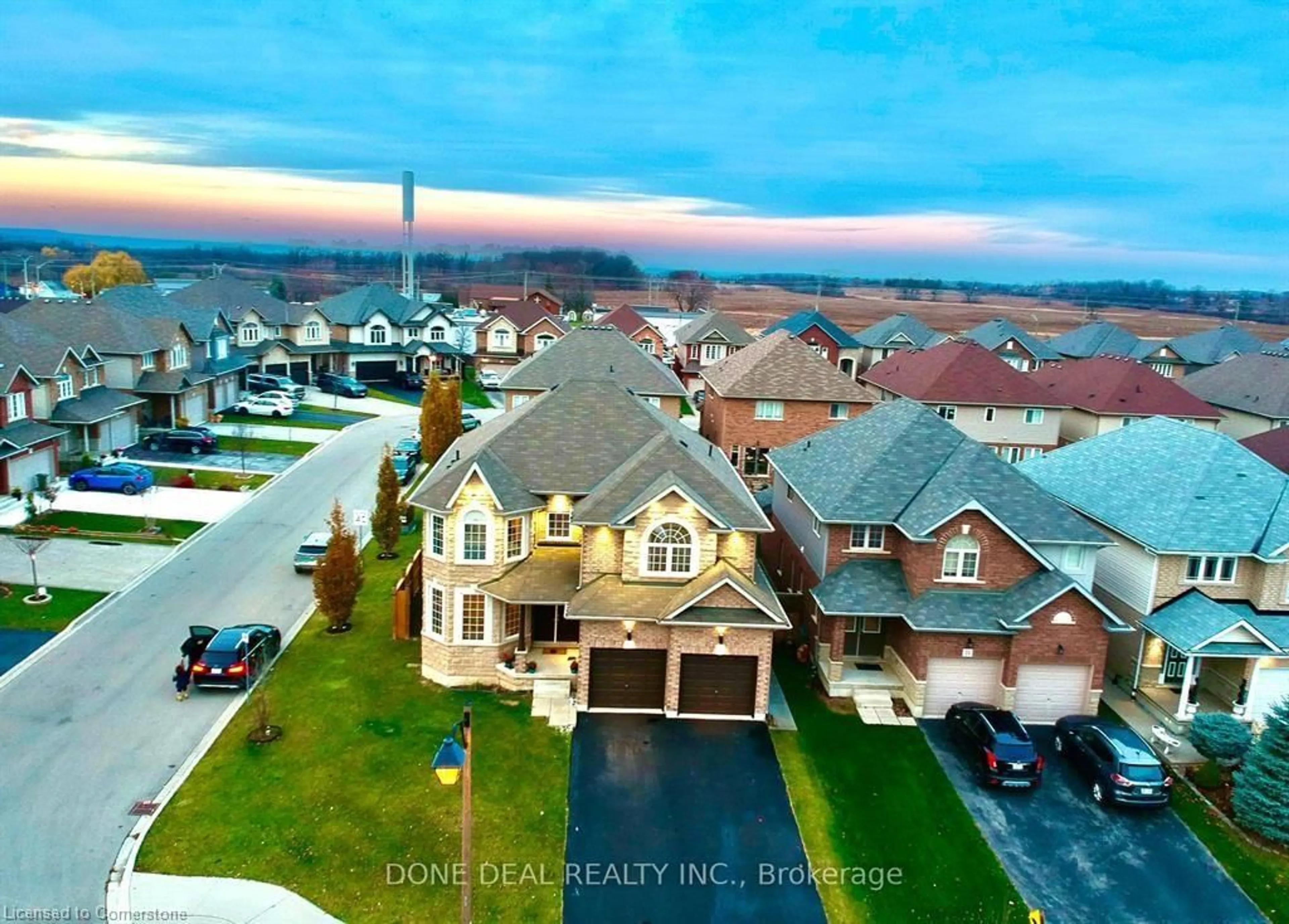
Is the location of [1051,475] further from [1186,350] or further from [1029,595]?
[1186,350]

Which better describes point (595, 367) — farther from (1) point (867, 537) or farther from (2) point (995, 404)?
(1) point (867, 537)

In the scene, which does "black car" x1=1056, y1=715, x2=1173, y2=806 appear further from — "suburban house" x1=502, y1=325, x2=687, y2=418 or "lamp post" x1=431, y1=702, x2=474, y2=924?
"suburban house" x1=502, y1=325, x2=687, y2=418

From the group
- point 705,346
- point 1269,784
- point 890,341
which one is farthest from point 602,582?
point 890,341

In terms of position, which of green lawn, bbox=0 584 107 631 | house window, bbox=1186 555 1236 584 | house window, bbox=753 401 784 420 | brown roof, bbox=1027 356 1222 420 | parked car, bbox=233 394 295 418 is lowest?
green lawn, bbox=0 584 107 631

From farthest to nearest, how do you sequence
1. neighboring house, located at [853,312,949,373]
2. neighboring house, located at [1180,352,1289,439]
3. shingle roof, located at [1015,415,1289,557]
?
neighboring house, located at [853,312,949,373] → neighboring house, located at [1180,352,1289,439] → shingle roof, located at [1015,415,1289,557]

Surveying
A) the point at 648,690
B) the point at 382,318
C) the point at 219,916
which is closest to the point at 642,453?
the point at 648,690

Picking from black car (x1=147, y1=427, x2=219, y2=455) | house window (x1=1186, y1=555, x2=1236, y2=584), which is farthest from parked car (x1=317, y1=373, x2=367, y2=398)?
house window (x1=1186, y1=555, x2=1236, y2=584)
